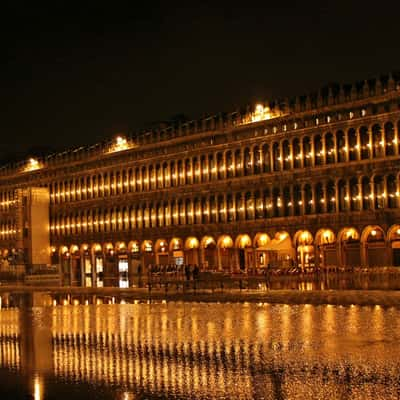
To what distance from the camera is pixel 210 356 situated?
17.0m

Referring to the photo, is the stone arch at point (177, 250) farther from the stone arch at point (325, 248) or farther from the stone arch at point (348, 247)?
the stone arch at point (348, 247)

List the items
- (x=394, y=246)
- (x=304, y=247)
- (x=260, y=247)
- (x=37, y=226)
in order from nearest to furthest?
(x=394, y=246), (x=304, y=247), (x=260, y=247), (x=37, y=226)

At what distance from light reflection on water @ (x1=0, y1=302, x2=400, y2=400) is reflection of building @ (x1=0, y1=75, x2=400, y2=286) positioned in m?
40.4

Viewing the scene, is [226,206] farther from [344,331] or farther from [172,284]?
[344,331]

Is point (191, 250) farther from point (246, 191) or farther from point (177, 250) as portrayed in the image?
point (246, 191)

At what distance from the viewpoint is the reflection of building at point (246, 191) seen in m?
70.4

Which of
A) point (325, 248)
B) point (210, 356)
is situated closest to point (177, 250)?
point (325, 248)

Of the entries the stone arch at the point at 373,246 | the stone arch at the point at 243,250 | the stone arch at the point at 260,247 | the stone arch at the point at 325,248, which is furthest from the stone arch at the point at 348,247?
the stone arch at the point at 243,250

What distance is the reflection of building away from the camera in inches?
2773

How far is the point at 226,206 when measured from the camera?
3339 inches

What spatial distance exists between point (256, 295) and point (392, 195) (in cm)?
3462

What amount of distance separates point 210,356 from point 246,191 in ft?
216

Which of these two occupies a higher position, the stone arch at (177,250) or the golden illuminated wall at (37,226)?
the golden illuminated wall at (37,226)

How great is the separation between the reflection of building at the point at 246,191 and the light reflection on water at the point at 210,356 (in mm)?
40383
